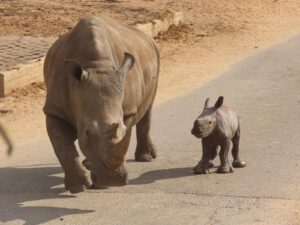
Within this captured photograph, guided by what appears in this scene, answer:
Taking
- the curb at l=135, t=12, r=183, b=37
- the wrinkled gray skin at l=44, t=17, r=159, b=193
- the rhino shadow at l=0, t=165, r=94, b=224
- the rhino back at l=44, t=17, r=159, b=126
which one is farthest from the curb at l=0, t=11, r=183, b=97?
the curb at l=135, t=12, r=183, b=37

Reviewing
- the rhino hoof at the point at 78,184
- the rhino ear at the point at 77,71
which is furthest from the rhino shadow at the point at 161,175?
the rhino ear at the point at 77,71

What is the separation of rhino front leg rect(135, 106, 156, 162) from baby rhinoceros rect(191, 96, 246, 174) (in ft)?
2.42

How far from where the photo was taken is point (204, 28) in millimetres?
17344

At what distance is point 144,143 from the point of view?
336 inches

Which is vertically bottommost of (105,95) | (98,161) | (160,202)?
(160,202)

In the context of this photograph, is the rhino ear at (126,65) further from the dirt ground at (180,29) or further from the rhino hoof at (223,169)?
the dirt ground at (180,29)

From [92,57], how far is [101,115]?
704 millimetres

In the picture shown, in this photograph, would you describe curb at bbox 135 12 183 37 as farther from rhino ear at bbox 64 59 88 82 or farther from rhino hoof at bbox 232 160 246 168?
rhino ear at bbox 64 59 88 82

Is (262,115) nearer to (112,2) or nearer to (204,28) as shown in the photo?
(204,28)

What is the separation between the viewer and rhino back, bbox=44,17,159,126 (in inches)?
274

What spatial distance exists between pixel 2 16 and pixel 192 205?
9.99 metres

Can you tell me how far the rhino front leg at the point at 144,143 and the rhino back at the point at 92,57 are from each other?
2.08 feet

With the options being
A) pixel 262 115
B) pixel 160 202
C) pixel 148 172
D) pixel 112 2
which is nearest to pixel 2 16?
pixel 112 2

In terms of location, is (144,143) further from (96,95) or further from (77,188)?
(96,95)
